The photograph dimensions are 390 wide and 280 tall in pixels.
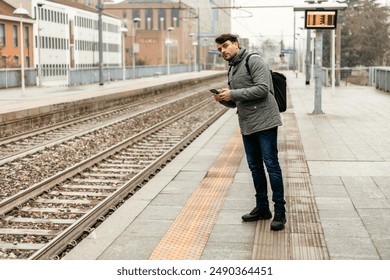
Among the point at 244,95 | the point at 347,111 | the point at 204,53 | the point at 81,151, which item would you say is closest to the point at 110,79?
the point at 347,111

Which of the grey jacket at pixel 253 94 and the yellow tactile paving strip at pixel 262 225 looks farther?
the grey jacket at pixel 253 94

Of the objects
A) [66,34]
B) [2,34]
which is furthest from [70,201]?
[66,34]

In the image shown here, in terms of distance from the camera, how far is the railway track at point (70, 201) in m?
5.85

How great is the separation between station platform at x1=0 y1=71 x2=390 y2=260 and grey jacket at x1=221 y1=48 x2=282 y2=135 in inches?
36.4

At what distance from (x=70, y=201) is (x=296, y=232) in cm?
304

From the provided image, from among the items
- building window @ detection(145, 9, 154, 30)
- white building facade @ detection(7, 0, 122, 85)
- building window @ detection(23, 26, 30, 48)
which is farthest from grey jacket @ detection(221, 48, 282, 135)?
building window @ detection(145, 9, 154, 30)

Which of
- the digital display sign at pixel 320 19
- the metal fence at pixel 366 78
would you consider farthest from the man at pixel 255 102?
the metal fence at pixel 366 78

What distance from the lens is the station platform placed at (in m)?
5.13

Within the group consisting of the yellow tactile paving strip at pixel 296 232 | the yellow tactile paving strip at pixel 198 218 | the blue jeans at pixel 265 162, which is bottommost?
the yellow tactile paving strip at pixel 198 218

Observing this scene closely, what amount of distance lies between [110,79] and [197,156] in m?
36.7

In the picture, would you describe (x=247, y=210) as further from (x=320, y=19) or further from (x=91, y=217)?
(x=320, y=19)

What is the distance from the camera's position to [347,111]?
1978 cm

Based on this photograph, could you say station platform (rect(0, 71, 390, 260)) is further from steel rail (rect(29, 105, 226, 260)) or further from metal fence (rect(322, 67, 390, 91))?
metal fence (rect(322, 67, 390, 91))

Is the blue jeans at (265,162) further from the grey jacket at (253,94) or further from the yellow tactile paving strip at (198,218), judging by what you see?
the yellow tactile paving strip at (198,218)
